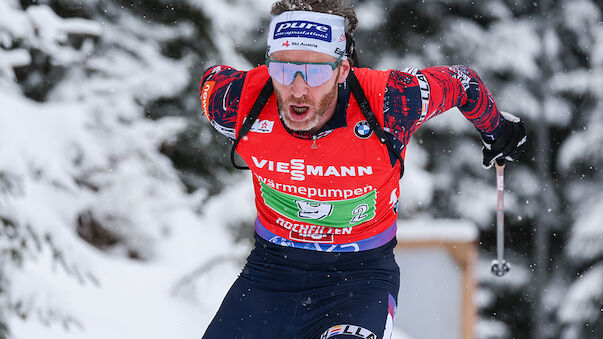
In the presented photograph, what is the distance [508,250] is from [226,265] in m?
12.4

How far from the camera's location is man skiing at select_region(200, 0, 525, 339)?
3371 mm

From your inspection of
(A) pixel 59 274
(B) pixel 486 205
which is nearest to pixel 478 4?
(B) pixel 486 205


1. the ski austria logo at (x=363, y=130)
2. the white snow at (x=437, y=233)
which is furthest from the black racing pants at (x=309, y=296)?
the white snow at (x=437, y=233)

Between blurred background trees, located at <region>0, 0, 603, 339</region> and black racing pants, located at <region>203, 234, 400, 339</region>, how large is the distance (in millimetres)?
1622

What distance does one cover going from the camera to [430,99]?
354 cm

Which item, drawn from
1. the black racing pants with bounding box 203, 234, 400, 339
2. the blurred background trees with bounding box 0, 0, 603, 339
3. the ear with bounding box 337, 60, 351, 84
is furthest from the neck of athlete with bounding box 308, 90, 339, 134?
the blurred background trees with bounding box 0, 0, 603, 339

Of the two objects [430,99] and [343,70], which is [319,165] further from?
[430,99]

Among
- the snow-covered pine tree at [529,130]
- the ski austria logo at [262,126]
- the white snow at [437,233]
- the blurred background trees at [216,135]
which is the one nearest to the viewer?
the ski austria logo at [262,126]

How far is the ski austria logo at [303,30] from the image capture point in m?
3.39

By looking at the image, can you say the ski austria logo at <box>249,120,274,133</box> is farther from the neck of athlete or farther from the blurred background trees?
the blurred background trees

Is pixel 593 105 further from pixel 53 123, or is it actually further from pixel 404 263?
pixel 53 123

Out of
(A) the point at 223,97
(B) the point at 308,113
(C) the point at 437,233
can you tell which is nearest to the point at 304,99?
(B) the point at 308,113

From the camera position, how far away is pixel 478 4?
742 inches

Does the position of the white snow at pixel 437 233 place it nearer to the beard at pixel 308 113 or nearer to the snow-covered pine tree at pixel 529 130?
the beard at pixel 308 113
